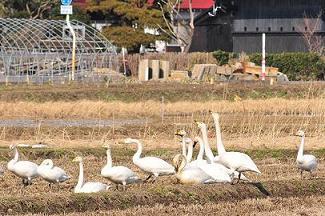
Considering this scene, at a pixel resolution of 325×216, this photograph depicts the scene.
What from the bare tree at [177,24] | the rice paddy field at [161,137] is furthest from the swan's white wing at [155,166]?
the bare tree at [177,24]

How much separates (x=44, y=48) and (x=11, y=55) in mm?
3031

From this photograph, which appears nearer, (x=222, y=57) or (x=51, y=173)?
(x=51, y=173)

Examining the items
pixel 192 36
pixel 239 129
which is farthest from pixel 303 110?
pixel 192 36

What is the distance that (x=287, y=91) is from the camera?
35.7m

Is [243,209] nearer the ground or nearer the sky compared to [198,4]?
nearer the ground

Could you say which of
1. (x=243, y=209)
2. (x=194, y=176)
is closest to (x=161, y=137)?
(x=194, y=176)

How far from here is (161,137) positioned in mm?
22703

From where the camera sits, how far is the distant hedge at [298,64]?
153ft

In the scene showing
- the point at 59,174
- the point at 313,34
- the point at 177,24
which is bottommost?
the point at 59,174

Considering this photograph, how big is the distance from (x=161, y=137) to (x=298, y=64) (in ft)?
83.9

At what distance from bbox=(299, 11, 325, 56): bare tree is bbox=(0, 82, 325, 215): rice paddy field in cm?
1338

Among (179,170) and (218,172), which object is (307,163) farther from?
(179,170)

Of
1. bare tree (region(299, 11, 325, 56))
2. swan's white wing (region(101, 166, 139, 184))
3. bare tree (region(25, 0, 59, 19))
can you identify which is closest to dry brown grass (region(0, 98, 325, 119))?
swan's white wing (region(101, 166, 139, 184))

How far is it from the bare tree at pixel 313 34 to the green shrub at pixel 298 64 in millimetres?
3233
